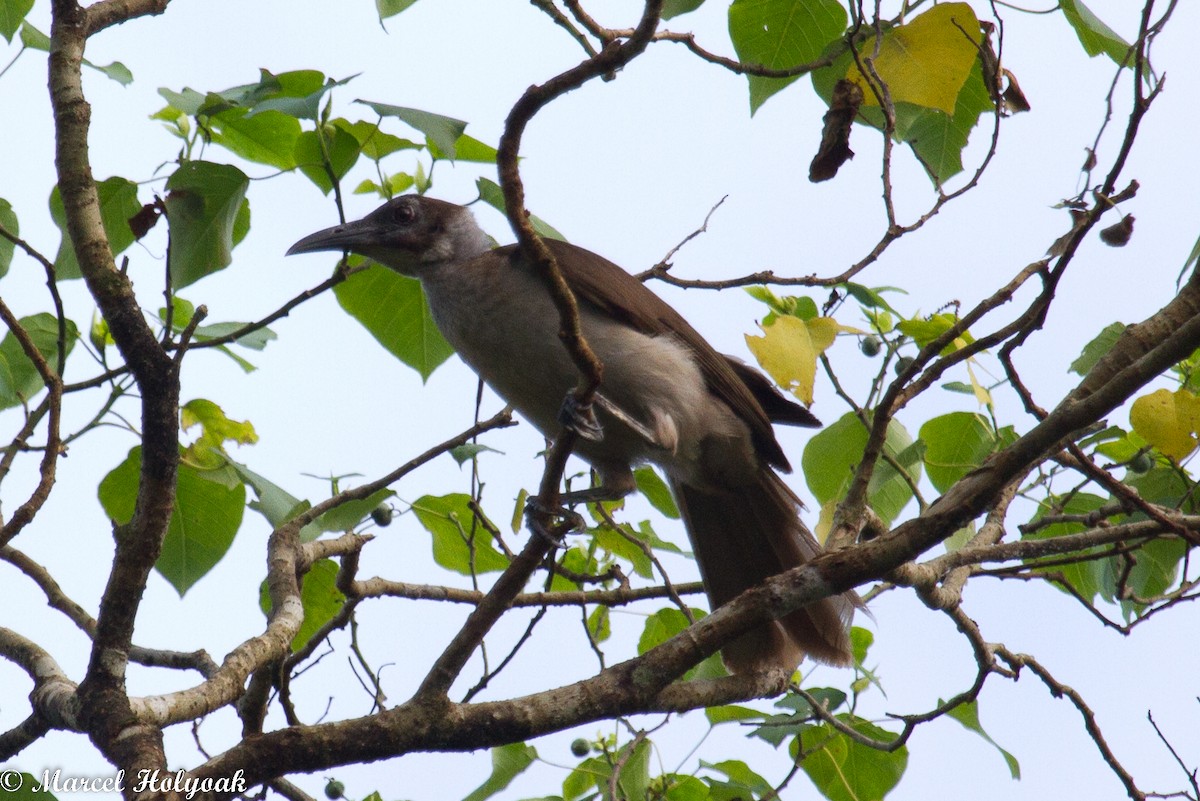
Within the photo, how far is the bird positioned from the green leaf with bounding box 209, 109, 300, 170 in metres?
0.98

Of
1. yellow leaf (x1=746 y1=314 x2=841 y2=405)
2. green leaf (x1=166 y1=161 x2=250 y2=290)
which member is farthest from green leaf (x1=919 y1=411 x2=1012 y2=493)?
green leaf (x1=166 y1=161 x2=250 y2=290)

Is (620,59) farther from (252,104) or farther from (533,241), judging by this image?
(252,104)

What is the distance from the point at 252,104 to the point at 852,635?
295 centimetres

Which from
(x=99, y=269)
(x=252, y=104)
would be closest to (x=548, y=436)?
(x=252, y=104)

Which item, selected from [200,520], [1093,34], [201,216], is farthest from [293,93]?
[1093,34]

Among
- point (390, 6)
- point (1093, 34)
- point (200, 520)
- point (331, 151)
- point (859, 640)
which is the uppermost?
point (331, 151)

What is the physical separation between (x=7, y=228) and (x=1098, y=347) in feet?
11.9

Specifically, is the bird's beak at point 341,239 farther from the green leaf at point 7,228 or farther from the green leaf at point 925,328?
the green leaf at point 925,328

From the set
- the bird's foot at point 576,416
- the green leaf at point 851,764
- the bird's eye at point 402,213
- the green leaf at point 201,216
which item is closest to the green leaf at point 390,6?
the green leaf at point 201,216

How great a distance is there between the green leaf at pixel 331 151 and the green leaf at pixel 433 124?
1.24 ft

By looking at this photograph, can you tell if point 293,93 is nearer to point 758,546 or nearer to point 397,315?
point 397,315

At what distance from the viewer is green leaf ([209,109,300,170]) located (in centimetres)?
390

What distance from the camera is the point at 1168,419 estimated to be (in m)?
3.26

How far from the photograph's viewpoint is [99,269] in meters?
2.88
